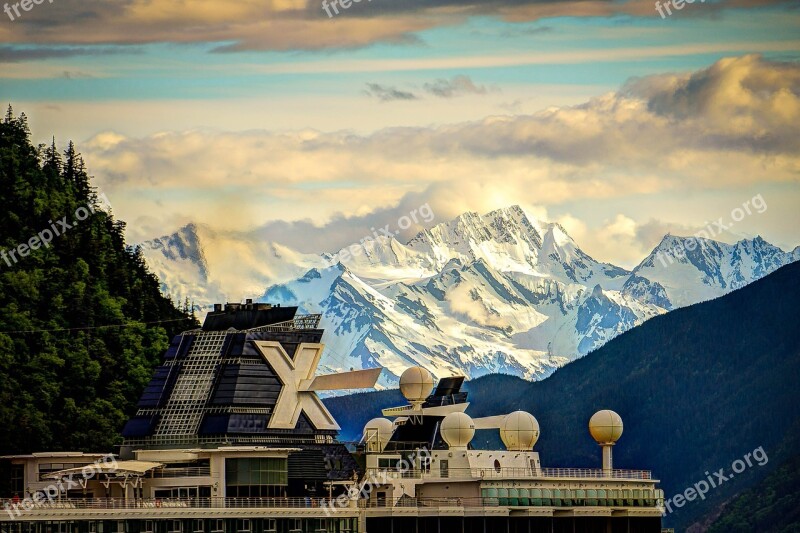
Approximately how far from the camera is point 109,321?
17912cm

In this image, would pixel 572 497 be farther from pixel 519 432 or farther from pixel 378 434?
pixel 378 434

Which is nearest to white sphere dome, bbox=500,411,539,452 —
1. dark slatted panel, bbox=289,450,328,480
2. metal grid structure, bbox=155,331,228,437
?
dark slatted panel, bbox=289,450,328,480

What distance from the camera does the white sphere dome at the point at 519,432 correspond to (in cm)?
13050

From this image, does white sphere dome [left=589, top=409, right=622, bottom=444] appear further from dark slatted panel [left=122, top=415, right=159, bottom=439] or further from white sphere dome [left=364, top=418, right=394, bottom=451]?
dark slatted panel [left=122, top=415, right=159, bottom=439]

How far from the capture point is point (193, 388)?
126 m

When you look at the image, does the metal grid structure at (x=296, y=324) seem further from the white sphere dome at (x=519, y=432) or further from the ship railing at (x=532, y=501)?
the white sphere dome at (x=519, y=432)

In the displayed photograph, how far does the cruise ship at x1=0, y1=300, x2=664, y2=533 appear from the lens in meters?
118

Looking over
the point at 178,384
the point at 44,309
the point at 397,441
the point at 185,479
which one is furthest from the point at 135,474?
the point at 44,309

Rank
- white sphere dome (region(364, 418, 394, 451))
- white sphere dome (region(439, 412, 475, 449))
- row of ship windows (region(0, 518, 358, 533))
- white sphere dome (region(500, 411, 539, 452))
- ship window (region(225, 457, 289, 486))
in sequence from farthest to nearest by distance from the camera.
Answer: white sphere dome (region(500, 411, 539, 452)) → white sphere dome (region(364, 418, 394, 451)) → white sphere dome (region(439, 412, 475, 449)) → ship window (region(225, 457, 289, 486)) → row of ship windows (region(0, 518, 358, 533))

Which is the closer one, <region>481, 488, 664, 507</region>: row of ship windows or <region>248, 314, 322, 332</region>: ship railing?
<region>481, 488, 664, 507</region>: row of ship windows

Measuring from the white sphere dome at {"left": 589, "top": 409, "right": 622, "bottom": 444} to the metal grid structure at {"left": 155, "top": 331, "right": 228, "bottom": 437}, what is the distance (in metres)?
26.3

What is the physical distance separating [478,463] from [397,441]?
6117mm

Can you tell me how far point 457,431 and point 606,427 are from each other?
43.0ft

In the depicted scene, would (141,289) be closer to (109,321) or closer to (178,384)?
(109,321)
